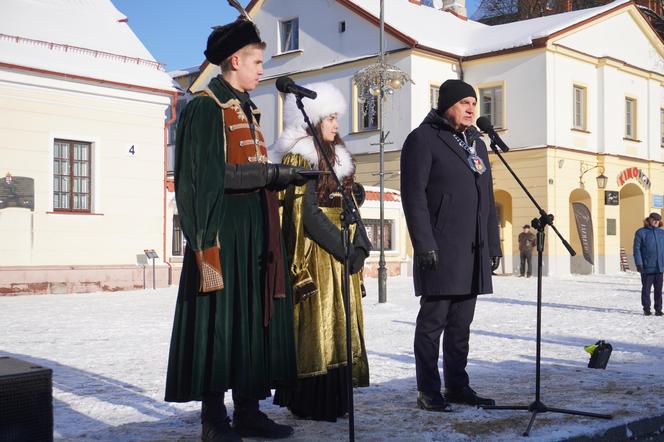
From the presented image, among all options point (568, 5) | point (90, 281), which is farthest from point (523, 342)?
point (568, 5)

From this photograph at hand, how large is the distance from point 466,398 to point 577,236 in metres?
25.6

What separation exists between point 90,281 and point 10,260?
1.90m

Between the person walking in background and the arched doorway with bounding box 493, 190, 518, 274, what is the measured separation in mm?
1030

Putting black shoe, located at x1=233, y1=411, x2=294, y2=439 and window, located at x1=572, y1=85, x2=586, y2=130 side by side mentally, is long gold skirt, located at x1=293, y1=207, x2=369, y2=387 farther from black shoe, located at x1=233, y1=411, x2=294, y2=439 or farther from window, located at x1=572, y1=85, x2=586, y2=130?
window, located at x1=572, y1=85, x2=586, y2=130

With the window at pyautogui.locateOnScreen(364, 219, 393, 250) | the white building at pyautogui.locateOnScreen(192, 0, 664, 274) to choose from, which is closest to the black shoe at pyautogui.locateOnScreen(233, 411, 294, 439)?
the window at pyautogui.locateOnScreen(364, 219, 393, 250)

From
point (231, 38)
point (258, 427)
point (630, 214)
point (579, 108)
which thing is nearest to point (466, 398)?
point (258, 427)

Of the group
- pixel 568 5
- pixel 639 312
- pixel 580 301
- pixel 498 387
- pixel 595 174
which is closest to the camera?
pixel 498 387

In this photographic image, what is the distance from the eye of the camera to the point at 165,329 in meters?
12.5

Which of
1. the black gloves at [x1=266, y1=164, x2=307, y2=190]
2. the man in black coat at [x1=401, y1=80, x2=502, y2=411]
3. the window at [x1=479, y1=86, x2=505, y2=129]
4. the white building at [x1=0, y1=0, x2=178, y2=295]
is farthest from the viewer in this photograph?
the window at [x1=479, y1=86, x2=505, y2=129]

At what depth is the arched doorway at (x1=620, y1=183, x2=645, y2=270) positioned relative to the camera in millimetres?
33250

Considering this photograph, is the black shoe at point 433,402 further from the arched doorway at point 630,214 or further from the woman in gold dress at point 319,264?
the arched doorway at point 630,214

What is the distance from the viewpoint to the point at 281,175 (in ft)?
15.2

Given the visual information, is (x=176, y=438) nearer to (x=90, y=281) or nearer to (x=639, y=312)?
(x=639, y=312)

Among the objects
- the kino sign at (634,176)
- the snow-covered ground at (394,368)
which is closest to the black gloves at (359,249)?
the snow-covered ground at (394,368)
